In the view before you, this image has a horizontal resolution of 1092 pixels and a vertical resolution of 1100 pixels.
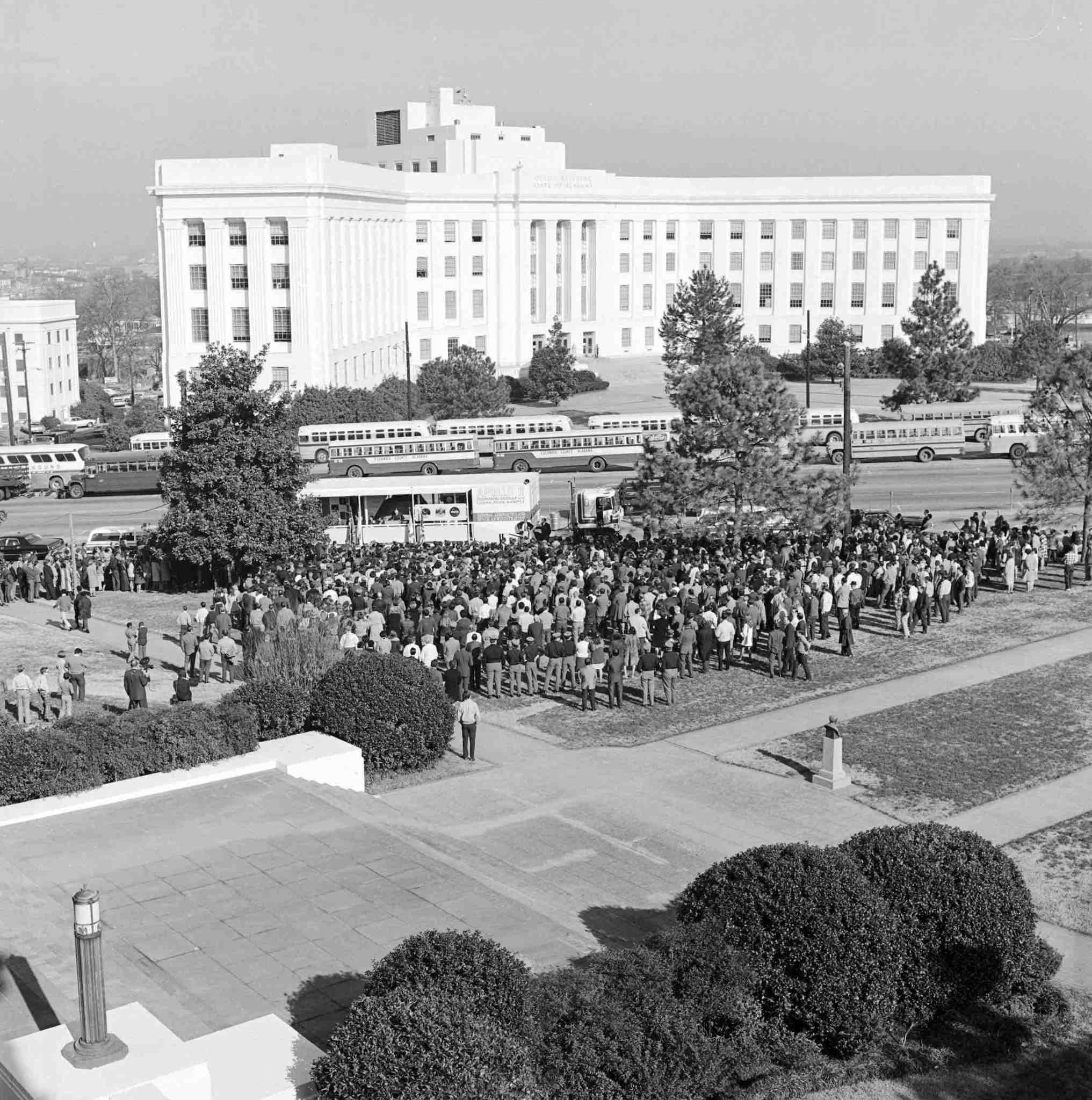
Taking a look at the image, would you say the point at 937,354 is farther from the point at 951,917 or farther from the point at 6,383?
the point at 951,917

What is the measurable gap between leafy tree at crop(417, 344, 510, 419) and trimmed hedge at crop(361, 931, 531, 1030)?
2510 inches

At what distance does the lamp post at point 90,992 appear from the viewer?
12227 mm

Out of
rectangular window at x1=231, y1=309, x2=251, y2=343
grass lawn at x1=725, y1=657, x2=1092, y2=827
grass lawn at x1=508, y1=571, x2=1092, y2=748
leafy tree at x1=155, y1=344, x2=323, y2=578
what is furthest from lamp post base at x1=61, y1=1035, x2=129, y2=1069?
rectangular window at x1=231, y1=309, x2=251, y2=343

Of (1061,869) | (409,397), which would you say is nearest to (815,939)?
(1061,869)

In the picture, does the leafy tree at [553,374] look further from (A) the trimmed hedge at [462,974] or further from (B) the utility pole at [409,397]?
(A) the trimmed hedge at [462,974]

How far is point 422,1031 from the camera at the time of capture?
11.4 metres

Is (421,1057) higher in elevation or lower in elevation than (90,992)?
lower

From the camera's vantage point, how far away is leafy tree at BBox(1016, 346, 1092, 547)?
39344 mm

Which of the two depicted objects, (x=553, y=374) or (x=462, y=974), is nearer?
(x=462, y=974)

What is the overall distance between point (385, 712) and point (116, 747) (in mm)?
4248

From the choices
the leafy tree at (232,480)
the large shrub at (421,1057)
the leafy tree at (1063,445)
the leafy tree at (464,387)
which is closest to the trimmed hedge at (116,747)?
the large shrub at (421,1057)

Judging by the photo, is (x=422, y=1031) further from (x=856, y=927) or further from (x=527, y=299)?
(x=527, y=299)

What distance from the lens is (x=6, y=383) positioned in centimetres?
8962

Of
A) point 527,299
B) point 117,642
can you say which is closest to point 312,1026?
point 117,642
